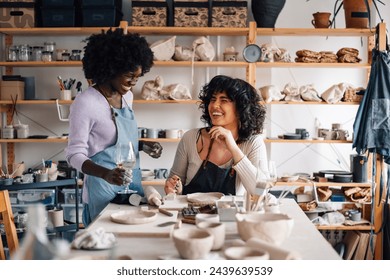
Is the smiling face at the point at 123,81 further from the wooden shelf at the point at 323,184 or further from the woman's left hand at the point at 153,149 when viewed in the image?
the wooden shelf at the point at 323,184

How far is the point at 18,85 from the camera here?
164 inches

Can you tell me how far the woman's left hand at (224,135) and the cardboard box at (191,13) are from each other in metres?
1.73

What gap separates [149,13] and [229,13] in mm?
627

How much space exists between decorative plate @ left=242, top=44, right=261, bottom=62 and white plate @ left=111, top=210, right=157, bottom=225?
2332 mm

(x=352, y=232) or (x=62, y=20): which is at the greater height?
(x=62, y=20)

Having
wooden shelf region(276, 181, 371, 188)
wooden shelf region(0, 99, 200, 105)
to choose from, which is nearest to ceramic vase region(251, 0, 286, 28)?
wooden shelf region(0, 99, 200, 105)

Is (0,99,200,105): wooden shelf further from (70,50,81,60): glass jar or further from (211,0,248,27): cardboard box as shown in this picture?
(211,0,248,27): cardboard box

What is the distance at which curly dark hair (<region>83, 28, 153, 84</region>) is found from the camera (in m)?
2.55

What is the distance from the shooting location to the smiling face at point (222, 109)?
263 cm

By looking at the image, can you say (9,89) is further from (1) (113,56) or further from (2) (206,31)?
(1) (113,56)

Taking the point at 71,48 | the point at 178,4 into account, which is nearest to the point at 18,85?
the point at 71,48
